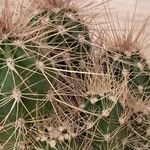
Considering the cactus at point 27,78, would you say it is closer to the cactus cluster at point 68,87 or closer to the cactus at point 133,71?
the cactus cluster at point 68,87

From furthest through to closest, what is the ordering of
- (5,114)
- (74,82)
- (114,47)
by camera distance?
1. (114,47)
2. (74,82)
3. (5,114)

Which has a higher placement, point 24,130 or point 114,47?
point 114,47

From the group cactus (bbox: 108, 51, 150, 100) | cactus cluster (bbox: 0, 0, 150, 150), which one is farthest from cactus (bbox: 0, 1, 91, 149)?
cactus (bbox: 108, 51, 150, 100)

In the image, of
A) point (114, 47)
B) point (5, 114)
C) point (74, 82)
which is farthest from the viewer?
point (114, 47)

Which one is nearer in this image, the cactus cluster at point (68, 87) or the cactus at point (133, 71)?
the cactus cluster at point (68, 87)

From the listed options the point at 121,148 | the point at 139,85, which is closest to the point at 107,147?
the point at 121,148

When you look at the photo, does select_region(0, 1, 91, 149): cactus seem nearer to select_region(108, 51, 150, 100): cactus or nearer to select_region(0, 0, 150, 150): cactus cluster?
select_region(0, 0, 150, 150): cactus cluster

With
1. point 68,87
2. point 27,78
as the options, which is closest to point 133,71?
point 68,87

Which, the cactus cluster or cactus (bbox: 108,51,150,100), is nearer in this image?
the cactus cluster

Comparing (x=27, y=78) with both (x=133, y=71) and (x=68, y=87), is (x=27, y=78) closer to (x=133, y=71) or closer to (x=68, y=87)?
(x=68, y=87)

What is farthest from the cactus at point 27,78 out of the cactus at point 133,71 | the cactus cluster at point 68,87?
the cactus at point 133,71

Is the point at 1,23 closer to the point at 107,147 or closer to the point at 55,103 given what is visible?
the point at 55,103
